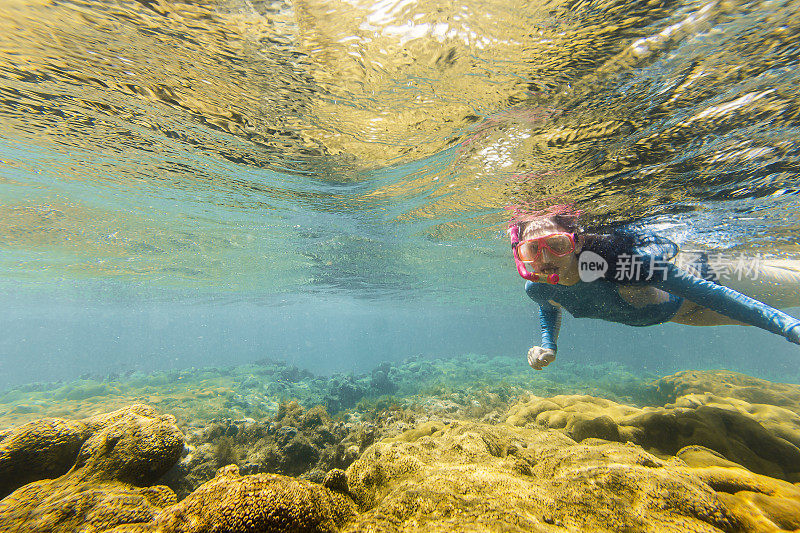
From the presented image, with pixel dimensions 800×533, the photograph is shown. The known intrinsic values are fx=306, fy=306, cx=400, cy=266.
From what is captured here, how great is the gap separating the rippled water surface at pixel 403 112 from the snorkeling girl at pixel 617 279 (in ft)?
8.31

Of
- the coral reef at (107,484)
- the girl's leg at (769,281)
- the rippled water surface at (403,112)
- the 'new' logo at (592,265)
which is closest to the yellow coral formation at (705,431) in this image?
the 'new' logo at (592,265)

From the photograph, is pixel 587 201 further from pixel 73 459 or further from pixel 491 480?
pixel 73 459

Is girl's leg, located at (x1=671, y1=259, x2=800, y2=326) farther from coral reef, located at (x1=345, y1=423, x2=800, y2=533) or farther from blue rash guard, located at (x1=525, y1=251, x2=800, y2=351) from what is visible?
coral reef, located at (x1=345, y1=423, x2=800, y2=533)

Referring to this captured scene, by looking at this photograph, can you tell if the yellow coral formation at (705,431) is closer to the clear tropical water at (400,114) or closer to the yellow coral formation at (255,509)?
the yellow coral formation at (255,509)

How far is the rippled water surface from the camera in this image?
4.41 metres

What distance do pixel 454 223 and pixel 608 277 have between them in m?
8.97

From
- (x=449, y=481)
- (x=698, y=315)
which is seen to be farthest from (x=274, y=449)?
(x=698, y=315)

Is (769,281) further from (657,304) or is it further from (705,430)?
(705,430)

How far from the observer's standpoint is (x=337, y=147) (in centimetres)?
782

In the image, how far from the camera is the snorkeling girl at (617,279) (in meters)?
4.67

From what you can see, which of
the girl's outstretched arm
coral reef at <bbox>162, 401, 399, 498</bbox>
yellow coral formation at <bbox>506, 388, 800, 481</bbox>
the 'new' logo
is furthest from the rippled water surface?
coral reef at <bbox>162, 401, 399, 498</bbox>

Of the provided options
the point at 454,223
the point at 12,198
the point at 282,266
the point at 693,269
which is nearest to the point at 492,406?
the point at 454,223

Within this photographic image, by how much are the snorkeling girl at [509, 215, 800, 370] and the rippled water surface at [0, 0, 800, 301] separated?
8.31ft

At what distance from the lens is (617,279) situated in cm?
538
